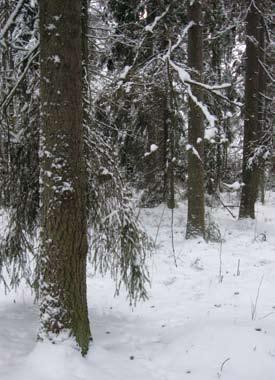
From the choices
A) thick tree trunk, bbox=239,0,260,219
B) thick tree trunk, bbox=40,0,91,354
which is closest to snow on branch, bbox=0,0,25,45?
thick tree trunk, bbox=40,0,91,354

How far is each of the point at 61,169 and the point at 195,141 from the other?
578cm

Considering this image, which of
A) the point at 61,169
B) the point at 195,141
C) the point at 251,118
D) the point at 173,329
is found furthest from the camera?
the point at 251,118

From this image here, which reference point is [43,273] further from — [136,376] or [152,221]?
[152,221]

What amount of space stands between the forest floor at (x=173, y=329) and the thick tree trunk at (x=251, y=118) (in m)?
4.11

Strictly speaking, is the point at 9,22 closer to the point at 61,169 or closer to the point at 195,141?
the point at 61,169

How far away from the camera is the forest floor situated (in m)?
4.05

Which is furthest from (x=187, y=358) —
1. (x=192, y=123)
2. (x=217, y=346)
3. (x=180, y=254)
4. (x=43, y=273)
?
(x=192, y=123)

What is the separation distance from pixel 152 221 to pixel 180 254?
10.3ft

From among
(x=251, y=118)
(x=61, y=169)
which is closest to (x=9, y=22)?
(x=61, y=169)

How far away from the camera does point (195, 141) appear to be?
9336 mm

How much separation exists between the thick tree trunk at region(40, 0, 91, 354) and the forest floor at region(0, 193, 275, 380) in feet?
1.45

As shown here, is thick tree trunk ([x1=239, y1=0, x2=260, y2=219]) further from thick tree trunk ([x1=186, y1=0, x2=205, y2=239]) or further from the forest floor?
the forest floor

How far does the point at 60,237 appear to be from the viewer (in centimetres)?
399

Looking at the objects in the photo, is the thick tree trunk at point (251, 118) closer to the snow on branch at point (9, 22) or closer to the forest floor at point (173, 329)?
the forest floor at point (173, 329)
